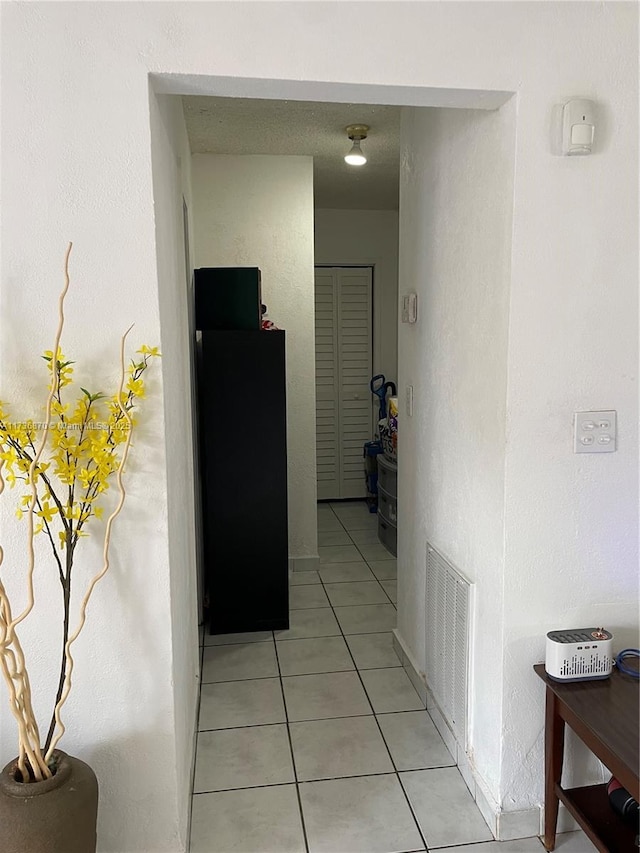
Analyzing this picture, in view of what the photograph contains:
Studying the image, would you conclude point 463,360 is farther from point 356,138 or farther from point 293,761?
point 356,138

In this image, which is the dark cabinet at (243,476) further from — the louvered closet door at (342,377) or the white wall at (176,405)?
the louvered closet door at (342,377)

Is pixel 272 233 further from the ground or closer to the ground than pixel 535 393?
further from the ground

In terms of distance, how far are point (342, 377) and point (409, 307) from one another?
9.94 ft

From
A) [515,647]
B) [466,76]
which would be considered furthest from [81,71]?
[515,647]

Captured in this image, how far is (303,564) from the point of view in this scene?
4180 millimetres

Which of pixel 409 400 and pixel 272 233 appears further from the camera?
pixel 272 233

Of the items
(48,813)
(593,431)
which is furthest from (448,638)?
(48,813)

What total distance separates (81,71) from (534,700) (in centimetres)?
203

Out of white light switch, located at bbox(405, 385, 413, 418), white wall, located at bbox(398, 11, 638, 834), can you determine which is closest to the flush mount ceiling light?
white wall, located at bbox(398, 11, 638, 834)

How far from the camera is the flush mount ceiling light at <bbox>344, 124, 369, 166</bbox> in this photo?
3.29 meters

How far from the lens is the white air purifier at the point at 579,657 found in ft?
5.88

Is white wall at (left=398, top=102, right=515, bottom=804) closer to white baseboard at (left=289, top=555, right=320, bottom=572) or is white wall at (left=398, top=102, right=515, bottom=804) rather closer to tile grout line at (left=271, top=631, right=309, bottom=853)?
tile grout line at (left=271, top=631, right=309, bottom=853)

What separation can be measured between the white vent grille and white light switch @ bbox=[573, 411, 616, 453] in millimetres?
576

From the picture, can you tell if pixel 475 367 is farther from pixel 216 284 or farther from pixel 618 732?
pixel 216 284
